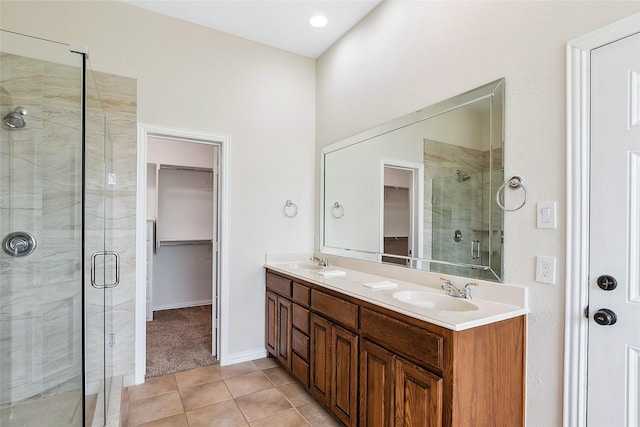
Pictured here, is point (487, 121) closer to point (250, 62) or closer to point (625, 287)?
point (625, 287)

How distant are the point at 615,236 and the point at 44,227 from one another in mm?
3025

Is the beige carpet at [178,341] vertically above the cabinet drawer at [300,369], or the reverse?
the cabinet drawer at [300,369]

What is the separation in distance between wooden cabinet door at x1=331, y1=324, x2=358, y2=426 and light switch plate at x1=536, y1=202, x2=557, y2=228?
1.14 m

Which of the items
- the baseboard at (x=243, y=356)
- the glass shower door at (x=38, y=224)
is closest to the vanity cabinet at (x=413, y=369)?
the baseboard at (x=243, y=356)

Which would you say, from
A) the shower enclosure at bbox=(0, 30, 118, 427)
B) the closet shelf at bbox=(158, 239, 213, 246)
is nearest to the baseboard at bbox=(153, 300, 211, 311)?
the closet shelf at bbox=(158, 239, 213, 246)

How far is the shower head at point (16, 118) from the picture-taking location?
1.94 meters

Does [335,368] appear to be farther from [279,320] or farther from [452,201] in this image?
[452,201]

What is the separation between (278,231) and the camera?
3.31 metres

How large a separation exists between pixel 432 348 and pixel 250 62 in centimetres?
297

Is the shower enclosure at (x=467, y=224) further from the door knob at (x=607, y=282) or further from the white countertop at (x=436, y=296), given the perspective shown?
the door knob at (x=607, y=282)

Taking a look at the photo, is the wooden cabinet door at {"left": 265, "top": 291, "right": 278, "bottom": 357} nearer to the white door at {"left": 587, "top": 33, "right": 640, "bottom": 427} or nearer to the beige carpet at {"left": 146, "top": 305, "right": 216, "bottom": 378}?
the beige carpet at {"left": 146, "top": 305, "right": 216, "bottom": 378}

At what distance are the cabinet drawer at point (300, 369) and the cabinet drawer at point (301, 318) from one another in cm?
24

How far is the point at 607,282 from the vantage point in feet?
4.39

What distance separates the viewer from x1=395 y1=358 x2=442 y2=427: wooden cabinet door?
1.39 meters
